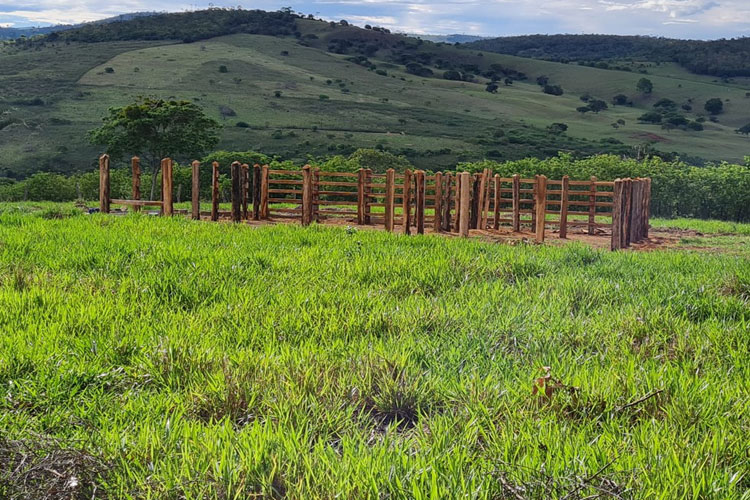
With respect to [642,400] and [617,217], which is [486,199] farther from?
[642,400]

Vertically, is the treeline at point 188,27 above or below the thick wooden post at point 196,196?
above

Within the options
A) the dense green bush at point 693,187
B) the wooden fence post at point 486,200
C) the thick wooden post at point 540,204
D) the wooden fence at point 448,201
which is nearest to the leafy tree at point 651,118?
the dense green bush at point 693,187

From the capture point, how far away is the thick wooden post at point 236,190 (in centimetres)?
2082

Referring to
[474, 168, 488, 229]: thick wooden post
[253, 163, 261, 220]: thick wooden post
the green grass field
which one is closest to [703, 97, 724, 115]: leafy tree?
[474, 168, 488, 229]: thick wooden post

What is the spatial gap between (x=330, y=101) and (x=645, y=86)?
2912 inches

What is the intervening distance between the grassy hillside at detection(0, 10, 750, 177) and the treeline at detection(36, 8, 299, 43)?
2.38 metres

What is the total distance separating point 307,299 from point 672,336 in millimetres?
3144

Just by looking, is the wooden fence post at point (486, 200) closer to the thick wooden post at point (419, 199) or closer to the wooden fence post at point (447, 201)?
the wooden fence post at point (447, 201)

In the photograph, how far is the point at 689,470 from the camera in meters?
2.64

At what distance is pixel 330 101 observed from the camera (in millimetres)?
120000

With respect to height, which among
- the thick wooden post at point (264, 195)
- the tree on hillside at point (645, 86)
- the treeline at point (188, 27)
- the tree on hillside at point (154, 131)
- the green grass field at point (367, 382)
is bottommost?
the thick wooden post at point (264, 195)

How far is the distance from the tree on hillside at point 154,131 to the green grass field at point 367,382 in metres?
47.3

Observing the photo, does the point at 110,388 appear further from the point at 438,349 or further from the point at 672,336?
the point at 672,336

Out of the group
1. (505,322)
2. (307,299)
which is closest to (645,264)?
(505,322)
